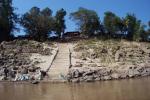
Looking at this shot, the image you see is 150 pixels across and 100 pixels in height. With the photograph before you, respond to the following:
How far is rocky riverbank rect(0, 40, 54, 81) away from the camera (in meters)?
34.9

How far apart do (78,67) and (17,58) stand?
295 inches

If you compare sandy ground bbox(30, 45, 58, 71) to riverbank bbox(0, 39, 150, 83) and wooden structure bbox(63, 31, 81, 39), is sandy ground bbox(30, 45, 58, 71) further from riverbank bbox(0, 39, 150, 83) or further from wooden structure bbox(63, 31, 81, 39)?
wooden structure bbox(63, 31, 81, 39)

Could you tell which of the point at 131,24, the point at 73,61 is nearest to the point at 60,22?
the point at 131,24

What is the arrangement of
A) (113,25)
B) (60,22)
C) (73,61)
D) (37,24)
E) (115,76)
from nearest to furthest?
(115,76), (73,61), (37,24), (113,25), (60,22)

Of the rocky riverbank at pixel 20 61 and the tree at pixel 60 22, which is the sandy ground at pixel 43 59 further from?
the tree at pixel 60 22

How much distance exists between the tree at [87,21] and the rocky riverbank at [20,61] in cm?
887

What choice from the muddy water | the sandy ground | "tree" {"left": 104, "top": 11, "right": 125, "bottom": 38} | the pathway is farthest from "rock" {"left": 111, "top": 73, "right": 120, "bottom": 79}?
"tree" {"left": 104, "top": 11, "right": 125, "bottom": 38}

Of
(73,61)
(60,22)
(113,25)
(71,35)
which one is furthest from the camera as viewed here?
(71,35)

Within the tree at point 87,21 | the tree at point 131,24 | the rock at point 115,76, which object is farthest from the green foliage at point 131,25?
the rock at point 115,76

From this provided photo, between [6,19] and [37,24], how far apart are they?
4703 millimetres

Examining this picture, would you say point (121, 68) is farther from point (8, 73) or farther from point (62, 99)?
point (62, 99)

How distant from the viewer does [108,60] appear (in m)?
39.9

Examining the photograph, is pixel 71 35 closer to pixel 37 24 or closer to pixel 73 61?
pixel 37 24

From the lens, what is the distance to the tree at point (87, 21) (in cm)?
5414
